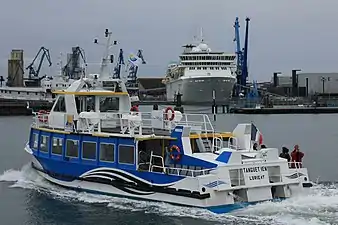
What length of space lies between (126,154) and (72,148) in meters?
3.11

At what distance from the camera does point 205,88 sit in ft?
427

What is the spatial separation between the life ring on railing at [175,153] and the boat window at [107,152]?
8.67 feet

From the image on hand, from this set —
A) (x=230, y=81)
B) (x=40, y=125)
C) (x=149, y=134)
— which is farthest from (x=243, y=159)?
(x=230, y=81)

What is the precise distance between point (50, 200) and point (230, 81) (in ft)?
360

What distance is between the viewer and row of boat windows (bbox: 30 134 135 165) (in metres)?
23.6

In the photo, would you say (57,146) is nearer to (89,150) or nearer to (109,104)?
(89,150)

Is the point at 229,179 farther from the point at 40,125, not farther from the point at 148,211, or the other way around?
the point at 40,125

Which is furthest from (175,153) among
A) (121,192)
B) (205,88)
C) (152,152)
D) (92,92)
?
(205,88)

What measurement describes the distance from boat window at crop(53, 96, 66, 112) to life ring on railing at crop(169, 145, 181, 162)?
Answer: 23.2 feet

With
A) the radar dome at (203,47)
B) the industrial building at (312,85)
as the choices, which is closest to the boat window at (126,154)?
the radar dome at (203,47)

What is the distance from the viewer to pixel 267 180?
21703 millimetres

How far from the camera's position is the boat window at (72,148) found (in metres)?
25.4

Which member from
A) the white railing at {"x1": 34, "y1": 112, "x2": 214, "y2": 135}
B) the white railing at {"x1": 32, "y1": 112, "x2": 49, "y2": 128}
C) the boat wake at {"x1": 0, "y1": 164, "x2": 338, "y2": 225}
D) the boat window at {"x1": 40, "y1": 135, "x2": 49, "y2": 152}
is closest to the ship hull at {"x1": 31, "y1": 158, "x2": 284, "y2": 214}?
the boat wake at {"x1": 0, "y1": 164, "x2": 338, "y2": 225}

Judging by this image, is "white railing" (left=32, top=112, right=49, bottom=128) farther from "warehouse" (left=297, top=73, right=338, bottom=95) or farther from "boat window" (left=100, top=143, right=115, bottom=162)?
"warehouse" (left=297, top=73, right=338, bottom=95)
